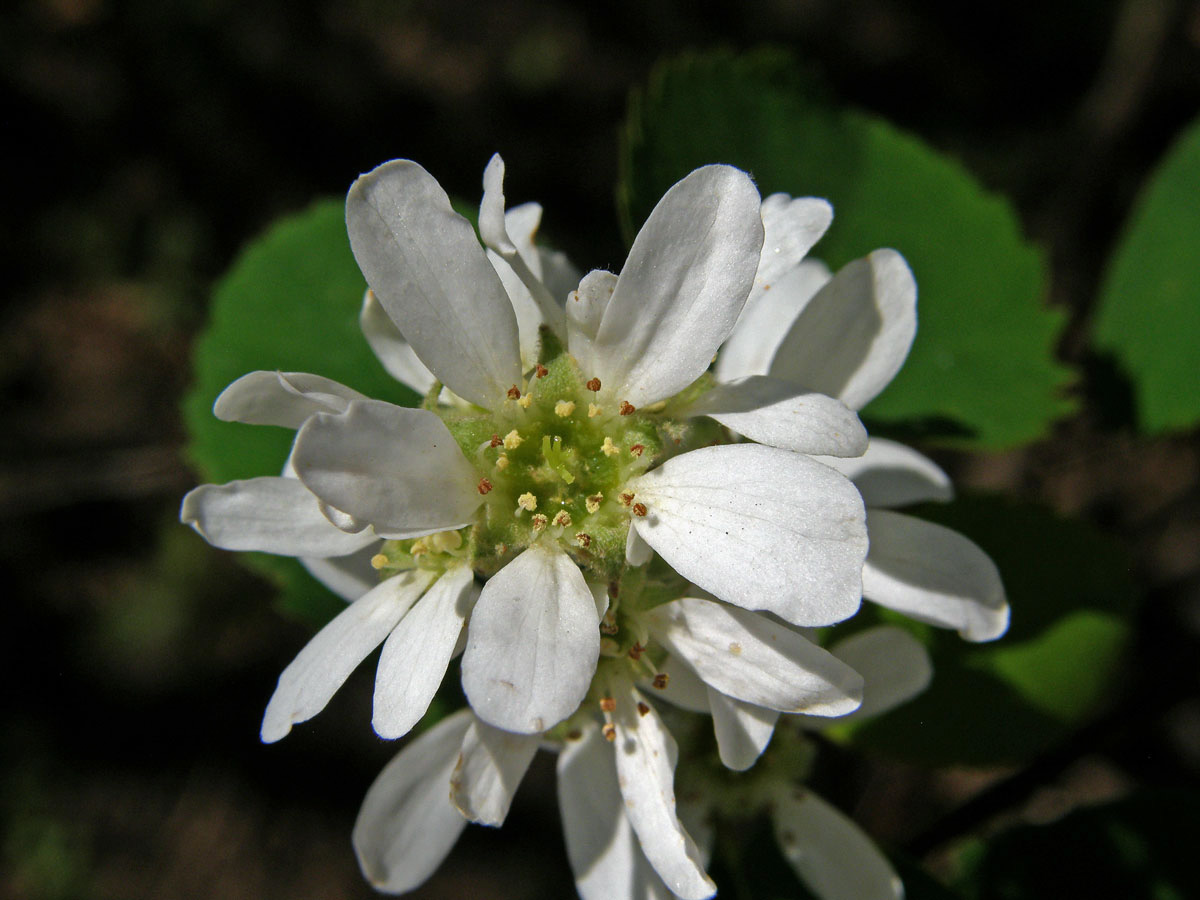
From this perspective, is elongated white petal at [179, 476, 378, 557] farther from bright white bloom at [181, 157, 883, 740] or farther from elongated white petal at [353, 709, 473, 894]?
elongated white petal at [353, 709, 473, 894]

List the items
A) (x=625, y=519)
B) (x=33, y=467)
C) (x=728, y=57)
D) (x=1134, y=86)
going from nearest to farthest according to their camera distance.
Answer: (x=625, y=519), (x=728, y=57), (x=1134, y=86), (x=33, y=467)

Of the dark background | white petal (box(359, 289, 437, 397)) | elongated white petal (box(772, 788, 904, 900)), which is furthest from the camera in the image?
the dark background

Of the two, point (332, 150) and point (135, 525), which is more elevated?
point (332, 150)

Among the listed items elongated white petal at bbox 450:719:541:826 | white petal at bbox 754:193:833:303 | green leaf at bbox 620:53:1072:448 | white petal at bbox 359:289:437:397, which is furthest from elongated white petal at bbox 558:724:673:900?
green leaf at bbox 620:53:1072:448

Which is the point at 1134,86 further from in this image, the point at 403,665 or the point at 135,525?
the point at 135,525

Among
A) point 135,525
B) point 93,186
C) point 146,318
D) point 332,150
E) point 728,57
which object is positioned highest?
point 728,57

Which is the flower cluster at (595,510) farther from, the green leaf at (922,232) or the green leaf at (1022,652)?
the green leaf at (922,232)

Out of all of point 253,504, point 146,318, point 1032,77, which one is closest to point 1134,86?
point 1032,77
